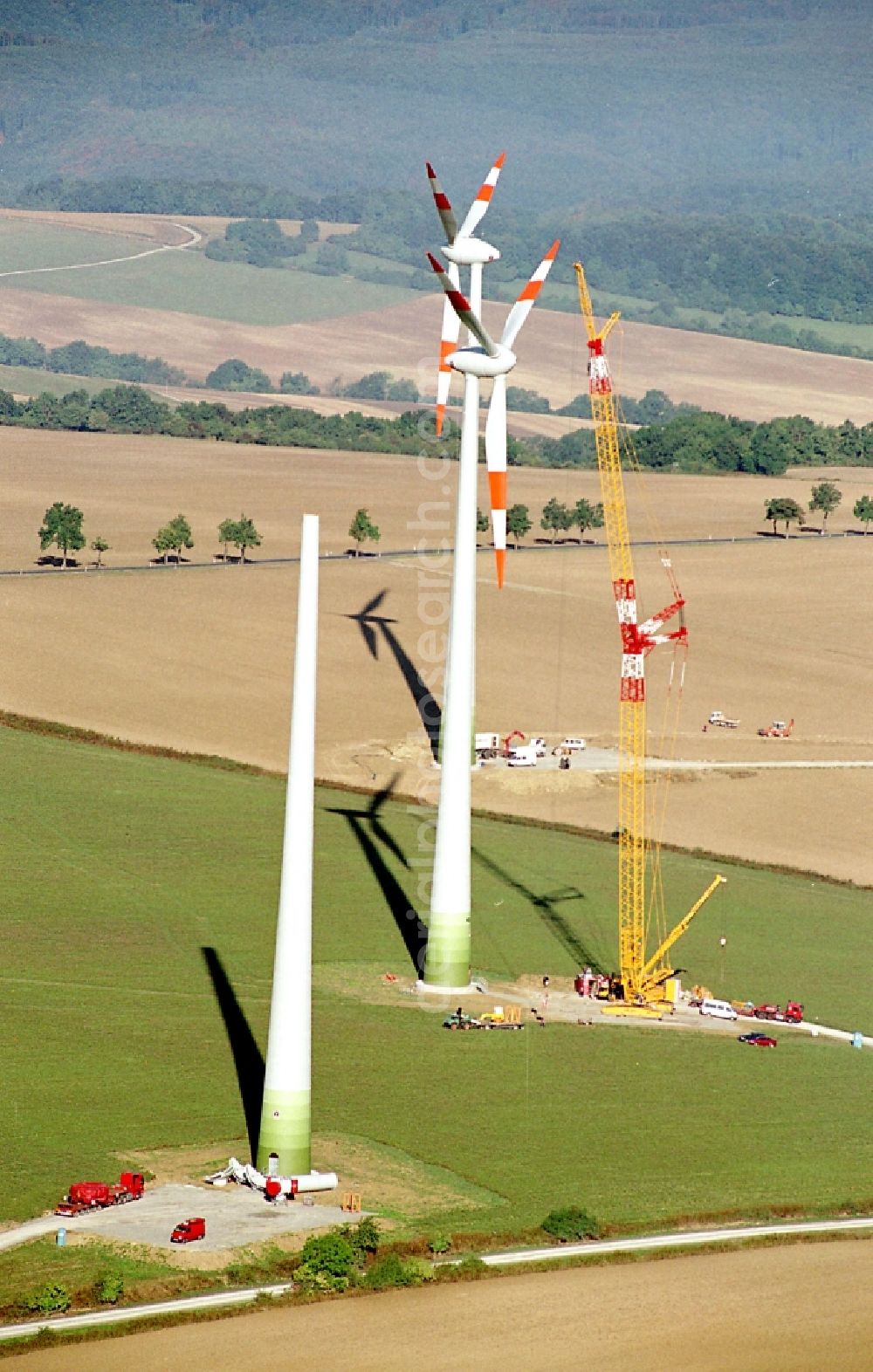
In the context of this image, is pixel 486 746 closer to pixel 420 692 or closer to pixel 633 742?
pixel 420 692

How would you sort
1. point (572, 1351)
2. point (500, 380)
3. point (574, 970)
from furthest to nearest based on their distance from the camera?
point (574, 970) → point (500, 380) → point (572, 1351)

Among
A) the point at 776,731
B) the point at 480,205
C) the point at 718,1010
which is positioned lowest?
the point at 718,1010

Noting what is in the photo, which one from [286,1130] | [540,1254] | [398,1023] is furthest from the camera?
[398,1023]

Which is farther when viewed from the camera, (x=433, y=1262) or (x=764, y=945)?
(x=764, y=945)

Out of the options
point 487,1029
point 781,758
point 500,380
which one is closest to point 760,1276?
point 487,1029

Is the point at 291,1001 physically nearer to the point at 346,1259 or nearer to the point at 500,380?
the point at 346,1259

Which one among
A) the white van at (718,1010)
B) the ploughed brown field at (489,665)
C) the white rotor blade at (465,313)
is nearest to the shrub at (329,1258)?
the white rotor blade at (465,313)

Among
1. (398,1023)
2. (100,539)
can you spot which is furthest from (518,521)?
(398,1023)

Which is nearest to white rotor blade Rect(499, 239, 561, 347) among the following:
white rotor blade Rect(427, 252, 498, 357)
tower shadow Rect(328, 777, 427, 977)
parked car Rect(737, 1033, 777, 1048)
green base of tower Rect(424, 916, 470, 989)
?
white rotor blade Rect(427, 252, 498, 357)

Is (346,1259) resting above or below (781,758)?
below
